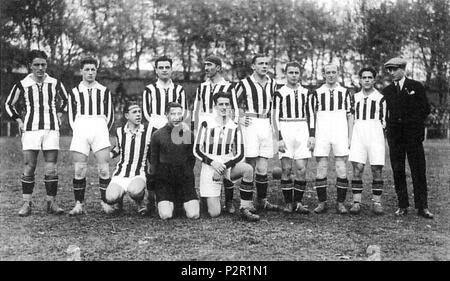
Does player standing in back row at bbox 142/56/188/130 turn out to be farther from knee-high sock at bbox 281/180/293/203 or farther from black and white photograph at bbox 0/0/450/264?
knee-high sock at bbox 281/180/293/203

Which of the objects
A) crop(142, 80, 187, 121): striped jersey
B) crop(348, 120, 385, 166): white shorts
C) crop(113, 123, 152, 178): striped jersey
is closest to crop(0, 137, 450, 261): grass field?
crop(113, 123, 152, 178): striped jersey

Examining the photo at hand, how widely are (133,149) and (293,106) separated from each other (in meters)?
2.05

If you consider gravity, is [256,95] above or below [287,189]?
above

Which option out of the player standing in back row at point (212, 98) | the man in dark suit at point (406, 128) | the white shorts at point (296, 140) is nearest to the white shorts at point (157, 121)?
the player standing in back row at point (212, 98)

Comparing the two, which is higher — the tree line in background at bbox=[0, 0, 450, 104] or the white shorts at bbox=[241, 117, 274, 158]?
the tree line in background at bbox=[0, 0, 450, 104]

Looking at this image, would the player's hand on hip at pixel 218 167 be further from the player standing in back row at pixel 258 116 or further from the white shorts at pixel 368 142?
the white shorts at pixel 368 142

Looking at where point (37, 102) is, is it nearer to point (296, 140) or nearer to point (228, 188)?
point (228, 188)

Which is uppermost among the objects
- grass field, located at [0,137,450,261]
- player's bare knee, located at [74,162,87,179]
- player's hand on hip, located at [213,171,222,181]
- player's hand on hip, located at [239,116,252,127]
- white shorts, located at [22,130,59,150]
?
player's hand on hip, located at [239,116,252,127]

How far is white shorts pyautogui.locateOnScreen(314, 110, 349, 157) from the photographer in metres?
5.89

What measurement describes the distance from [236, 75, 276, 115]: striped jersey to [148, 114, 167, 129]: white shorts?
100cm

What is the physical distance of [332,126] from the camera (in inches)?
233

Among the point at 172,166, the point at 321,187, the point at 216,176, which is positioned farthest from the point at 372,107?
the point at 172,166

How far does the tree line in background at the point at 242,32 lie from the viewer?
24875 mm
